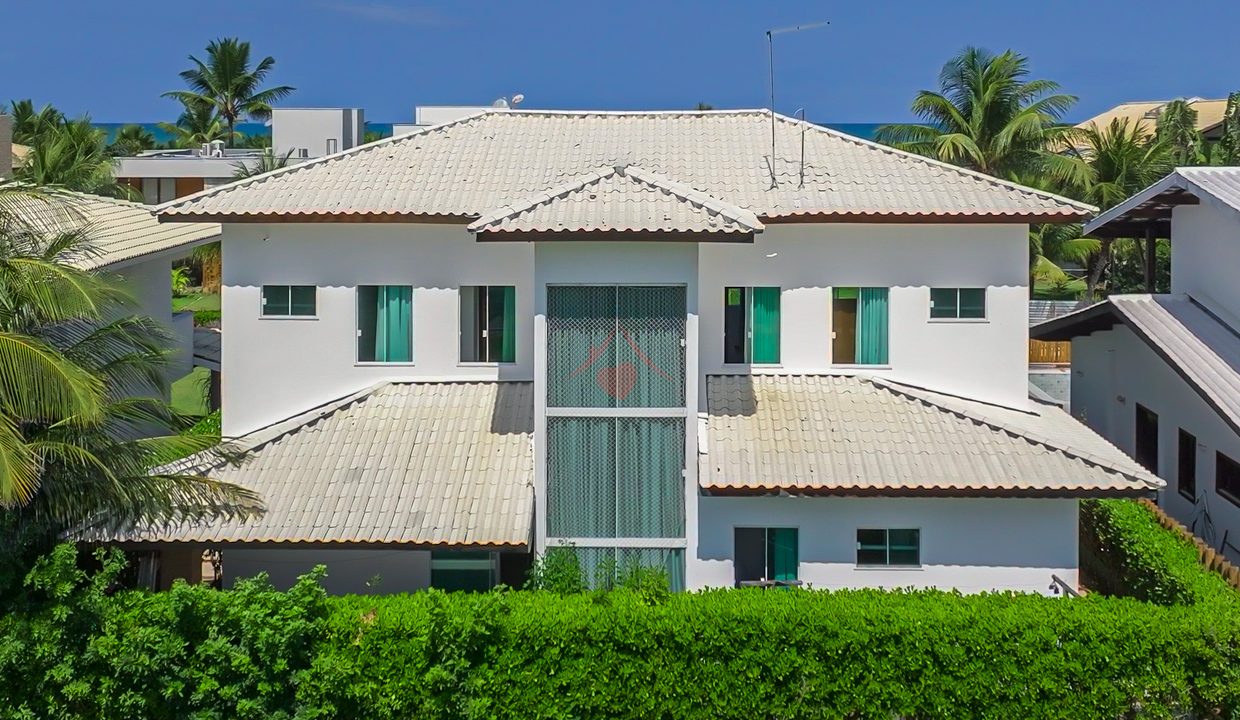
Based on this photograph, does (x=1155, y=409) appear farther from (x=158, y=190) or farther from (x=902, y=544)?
(x=158, y=190)

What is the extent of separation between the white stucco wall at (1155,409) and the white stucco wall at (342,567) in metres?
13.0

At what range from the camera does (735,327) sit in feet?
66.6

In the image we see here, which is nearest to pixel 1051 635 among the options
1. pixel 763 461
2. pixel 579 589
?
pixel 763 461

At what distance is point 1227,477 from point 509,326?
40.2 ft

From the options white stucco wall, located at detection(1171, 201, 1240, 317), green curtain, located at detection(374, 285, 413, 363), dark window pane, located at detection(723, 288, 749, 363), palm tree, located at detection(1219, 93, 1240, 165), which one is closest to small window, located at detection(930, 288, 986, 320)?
dark window pane, located at detection(723, 288, 749, 363)

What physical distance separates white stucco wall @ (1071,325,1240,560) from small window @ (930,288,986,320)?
3.88 meters

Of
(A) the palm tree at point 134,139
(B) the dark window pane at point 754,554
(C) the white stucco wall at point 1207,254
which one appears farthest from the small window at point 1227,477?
(A) the palm tree at point 134,139

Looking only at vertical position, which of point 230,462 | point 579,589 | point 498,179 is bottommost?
point 579,589

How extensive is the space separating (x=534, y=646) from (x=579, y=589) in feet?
10.4

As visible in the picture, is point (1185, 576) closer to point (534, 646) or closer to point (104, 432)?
point (534, 646)

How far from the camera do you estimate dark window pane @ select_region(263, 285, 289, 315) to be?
20234 millimetres

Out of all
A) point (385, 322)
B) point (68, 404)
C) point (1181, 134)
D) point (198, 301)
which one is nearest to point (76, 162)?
point (198, 301)

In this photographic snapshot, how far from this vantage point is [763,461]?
17438mm

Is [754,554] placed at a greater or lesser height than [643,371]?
lesser
